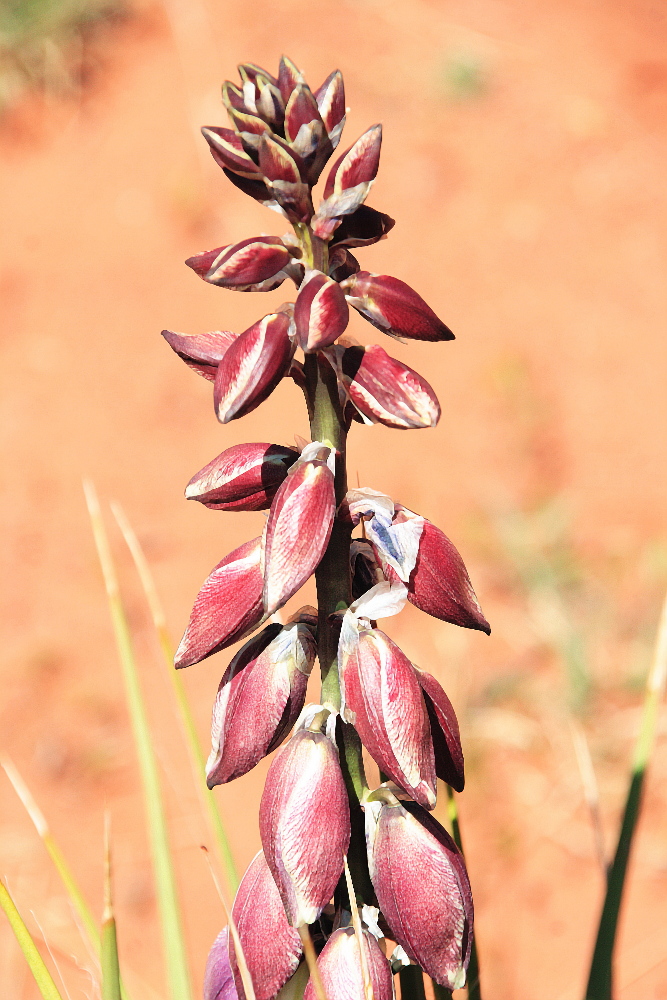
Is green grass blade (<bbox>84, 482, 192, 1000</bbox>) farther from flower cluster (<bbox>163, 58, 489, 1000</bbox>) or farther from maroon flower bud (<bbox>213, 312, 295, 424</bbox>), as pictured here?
maroon flower bud (<bbox>213, 312, 295, 424</bbox>)

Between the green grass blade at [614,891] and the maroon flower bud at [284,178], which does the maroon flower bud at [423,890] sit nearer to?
the green grass blade at [614,891]

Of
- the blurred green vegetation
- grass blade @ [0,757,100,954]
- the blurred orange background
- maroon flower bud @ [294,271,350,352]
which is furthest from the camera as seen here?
the blurred green vegetation

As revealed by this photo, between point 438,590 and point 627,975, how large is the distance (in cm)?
174

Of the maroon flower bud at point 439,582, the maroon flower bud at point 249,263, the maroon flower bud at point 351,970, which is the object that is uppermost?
the maroon flower bud at point 249,263

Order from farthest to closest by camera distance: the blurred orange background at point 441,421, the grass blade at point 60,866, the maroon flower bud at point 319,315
Answer: 1. the blurred orange background at point 441,421
2. the grass blade at point 60,866
3. the maroon flower bud at point 319,315

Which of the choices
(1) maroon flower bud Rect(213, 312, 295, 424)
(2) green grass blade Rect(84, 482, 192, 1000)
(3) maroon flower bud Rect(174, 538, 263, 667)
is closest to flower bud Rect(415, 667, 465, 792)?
(3) maroon flower bud Rect(174, 538, 263, 667)

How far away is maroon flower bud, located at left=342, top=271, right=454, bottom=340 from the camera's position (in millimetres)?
667

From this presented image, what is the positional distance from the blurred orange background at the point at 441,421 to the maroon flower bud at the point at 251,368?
3.20 ft

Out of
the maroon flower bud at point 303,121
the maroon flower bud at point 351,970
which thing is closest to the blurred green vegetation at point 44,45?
the maroon flower bud at point 303,121

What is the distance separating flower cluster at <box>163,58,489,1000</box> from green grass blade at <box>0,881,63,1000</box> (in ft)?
0.49

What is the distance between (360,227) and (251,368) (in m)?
0.14

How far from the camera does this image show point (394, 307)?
2.19ft

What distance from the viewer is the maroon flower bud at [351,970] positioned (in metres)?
0.71

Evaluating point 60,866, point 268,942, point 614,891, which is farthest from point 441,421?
point 268,942
